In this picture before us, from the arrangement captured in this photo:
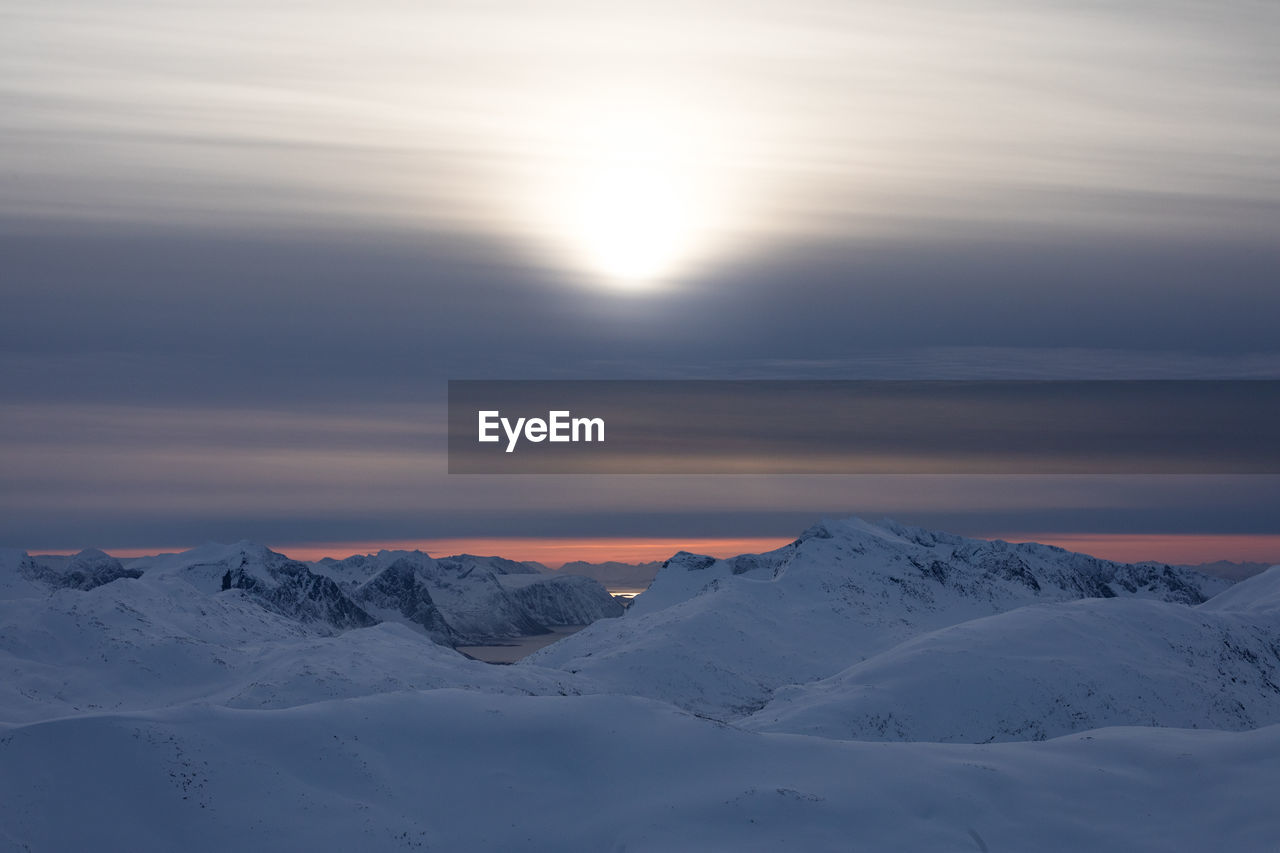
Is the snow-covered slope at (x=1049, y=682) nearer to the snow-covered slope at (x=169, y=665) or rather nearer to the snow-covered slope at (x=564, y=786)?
the snow-covered slope at (x=169, y=665)

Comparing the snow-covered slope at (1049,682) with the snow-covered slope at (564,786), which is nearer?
the snow-covered slope at (564,786)

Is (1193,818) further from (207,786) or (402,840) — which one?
(207,786)

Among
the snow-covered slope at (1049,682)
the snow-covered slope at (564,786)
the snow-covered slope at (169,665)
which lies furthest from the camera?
the snow-covered slope at (1049,682)

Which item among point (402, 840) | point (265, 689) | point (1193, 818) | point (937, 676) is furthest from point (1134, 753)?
point (265, 689)

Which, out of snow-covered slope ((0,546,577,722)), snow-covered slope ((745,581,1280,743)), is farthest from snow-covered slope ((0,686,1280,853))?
snow-covered slope ((745,581,1280,743))

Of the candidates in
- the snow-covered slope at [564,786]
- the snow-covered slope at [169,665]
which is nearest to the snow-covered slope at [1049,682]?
the snow-covered slope at [169,665]

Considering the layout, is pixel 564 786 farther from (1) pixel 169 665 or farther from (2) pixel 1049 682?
(1) pixel 169 665
